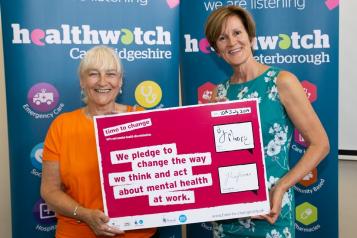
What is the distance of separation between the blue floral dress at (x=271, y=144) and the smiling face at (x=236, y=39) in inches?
5.0

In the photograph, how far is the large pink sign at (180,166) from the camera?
1639 mm

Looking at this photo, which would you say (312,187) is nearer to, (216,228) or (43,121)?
(216,228)

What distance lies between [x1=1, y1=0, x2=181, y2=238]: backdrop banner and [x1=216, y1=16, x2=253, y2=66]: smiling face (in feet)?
2.43

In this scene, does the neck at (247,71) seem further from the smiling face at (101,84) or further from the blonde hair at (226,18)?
the smiling face at (101,84)

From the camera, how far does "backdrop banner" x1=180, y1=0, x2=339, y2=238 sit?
2.42 m

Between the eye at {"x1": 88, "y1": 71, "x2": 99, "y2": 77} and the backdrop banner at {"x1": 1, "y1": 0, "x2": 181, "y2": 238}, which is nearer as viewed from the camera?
the eye at {"x1": 88, "y1": 71, "x2": 99, "y2": 77}

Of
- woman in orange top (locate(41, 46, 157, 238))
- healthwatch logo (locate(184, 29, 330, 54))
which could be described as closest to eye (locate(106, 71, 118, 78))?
woman in orange top (locate(41, 46, 157, 238))

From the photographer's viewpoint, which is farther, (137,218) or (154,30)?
(154,30)

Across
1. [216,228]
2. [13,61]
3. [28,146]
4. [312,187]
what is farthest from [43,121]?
[312,187]

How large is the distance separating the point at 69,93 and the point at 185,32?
85cm

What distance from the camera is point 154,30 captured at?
8.00ft

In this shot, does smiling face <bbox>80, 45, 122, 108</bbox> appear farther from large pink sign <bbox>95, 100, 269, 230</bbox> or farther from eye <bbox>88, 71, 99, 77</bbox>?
large pink sign <bbox>95, 100, 269, 230</bbox>

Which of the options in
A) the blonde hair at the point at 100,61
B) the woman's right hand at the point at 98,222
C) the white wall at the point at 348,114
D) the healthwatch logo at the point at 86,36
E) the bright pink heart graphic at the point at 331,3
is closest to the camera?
the woman's right hand at the point at 98,222
